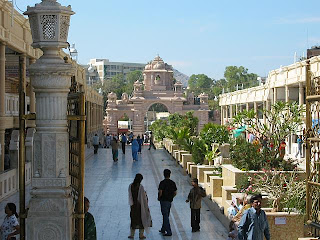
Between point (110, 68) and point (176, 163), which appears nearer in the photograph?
point (176, 163)

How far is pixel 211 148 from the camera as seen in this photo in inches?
930

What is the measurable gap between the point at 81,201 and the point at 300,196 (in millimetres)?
4456

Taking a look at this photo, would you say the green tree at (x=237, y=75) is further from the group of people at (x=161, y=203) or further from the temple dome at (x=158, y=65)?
the group of people at (x=161, y=203)

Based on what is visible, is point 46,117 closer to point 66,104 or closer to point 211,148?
point 66,104

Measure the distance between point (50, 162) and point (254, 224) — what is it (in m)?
2.90

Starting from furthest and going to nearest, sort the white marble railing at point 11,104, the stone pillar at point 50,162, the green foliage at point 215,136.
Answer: the green foliage at point 215,136
the white marble railing at point 11,104
the stone pillar at point 50,162

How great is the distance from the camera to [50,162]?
742 cm

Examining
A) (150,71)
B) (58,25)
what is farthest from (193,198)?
(150,71)

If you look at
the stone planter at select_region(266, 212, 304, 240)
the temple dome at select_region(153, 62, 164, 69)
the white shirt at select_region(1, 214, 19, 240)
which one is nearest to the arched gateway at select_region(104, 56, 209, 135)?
the temple dome at select_region(153, 62, 164, 69)

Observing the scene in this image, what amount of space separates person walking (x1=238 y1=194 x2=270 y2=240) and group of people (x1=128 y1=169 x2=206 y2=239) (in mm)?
3085

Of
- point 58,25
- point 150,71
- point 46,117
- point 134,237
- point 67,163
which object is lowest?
point 134,237

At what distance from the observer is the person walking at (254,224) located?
8375mm

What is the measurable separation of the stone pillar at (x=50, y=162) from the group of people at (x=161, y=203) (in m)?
3.79

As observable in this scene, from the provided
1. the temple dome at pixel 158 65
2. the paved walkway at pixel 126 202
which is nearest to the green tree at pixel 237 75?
the temple dome at pixel 158 65
